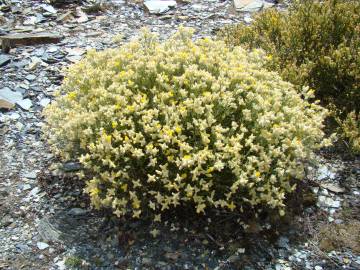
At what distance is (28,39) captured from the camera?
7699mm

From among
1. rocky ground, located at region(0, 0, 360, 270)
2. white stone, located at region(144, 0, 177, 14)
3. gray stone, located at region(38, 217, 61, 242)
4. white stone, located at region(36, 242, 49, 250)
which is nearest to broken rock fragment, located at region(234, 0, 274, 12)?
white stone, located at region(144, 0, 177, 14)

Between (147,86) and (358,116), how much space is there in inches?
94.1

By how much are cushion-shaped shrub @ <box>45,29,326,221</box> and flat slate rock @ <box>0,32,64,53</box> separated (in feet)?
10.2

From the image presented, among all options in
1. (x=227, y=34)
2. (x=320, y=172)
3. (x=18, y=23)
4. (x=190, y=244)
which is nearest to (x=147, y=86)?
(x=190, y=244)

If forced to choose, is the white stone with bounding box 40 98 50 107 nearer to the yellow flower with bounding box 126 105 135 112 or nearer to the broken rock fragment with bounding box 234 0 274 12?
the yellow flower with bounding box 126 105 135 112

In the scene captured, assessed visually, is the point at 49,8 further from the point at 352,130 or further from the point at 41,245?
the point at 352,130

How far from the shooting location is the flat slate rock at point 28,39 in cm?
751

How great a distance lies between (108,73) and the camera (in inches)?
193

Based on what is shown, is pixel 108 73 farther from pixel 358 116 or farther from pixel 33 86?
pixel 358 116

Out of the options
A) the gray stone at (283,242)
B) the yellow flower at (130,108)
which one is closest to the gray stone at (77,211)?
the yellow flower at (130,108)

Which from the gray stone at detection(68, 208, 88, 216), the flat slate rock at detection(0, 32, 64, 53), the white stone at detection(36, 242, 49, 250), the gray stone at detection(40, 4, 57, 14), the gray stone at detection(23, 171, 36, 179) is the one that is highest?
the gray stone at detection(40, 4, 57, 14)

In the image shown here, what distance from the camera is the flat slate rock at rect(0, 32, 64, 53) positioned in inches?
296

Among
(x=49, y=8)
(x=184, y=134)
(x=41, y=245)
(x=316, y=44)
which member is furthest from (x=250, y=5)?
(x=41, y=245)

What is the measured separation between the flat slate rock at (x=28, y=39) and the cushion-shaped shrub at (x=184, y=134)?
3.11 metres
